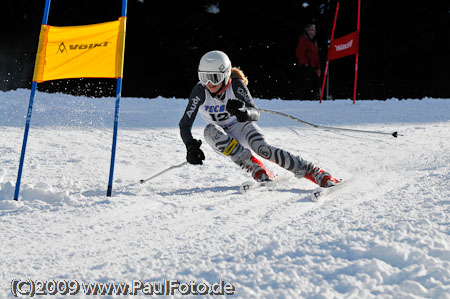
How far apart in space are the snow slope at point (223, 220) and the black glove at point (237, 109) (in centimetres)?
61

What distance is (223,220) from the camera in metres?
3.07

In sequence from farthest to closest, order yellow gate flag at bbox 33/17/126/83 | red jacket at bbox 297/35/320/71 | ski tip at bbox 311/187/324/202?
red jacket at bbox 297/35/320/71, yellow gate flag at bbox 33/17/126/83, ski tip at bbox 311/187/324/202

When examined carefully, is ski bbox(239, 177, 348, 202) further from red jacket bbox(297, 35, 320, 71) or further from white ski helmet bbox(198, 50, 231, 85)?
red jacket bbox(297, 35, 320, 71)

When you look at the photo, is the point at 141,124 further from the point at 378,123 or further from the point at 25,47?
the point at 25,47

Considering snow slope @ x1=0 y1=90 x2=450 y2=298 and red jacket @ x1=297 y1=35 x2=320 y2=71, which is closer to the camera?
snow slope @ x1=0 y1=90 x2=450 y2=298

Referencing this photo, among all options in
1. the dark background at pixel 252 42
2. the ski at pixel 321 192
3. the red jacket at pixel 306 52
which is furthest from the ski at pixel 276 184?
the dark background at pixel 252 42

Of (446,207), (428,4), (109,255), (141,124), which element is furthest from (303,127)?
(428,4)

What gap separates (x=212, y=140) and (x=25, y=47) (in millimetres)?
12926

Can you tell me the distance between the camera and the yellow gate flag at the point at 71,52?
3.67 m

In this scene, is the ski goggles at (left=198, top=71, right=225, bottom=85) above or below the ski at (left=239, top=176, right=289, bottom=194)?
above

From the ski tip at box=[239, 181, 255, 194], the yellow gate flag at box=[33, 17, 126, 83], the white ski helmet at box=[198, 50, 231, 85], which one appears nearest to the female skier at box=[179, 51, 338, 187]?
A: the white ski helmet at box=[198, 50, 231, 85]

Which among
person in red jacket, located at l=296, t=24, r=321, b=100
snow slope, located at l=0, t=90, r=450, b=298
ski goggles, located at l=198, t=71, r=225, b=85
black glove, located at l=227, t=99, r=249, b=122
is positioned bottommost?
snow slope, located at l=0, t=90, r=450, b=298

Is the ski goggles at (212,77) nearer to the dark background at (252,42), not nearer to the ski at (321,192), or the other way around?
the ski at (321,192)

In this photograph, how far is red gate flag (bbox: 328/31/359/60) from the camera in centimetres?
999
